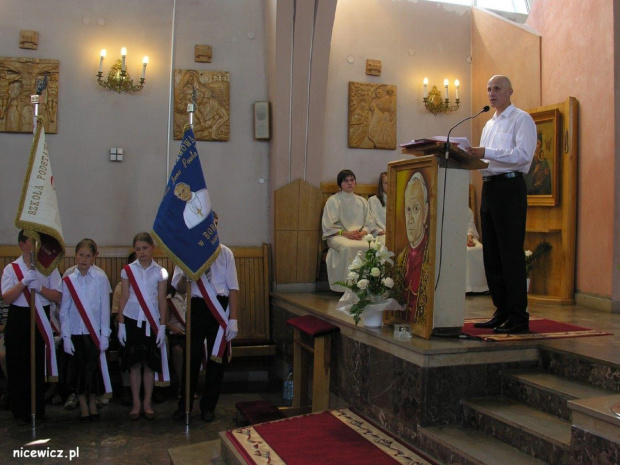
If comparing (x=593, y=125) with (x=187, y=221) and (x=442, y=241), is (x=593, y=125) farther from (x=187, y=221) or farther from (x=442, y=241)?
(x=187, y=221)

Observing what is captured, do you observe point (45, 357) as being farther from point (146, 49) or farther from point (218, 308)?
point (146, 49)

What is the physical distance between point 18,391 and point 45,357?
0.30 metres

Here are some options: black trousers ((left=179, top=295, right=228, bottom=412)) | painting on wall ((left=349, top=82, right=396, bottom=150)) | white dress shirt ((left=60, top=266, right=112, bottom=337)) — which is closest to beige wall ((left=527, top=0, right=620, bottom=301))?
painting on wall ((left=349, top=82, right=396, bottom=150))

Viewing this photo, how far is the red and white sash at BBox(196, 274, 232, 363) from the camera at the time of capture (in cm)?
511

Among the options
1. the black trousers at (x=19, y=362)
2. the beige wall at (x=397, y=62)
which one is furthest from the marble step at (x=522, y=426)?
the beige wall at (x=397, y=62)

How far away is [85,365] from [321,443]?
2.23m

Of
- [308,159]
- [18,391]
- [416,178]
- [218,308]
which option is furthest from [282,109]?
[18,391]

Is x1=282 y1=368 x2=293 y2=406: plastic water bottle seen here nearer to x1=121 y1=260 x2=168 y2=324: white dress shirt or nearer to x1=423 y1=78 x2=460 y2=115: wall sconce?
x1=121 y1=260 x2=168 y2=324: white dress shirt

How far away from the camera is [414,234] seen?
13.5 ft

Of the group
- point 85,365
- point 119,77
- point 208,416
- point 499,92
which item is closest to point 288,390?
point 208,416

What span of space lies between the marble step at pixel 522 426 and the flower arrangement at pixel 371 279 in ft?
2.87

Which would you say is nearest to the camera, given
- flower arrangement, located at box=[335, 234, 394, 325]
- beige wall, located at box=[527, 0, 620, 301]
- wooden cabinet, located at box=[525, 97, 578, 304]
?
flower arrangement, located at box=[335, 234, 394, 325]

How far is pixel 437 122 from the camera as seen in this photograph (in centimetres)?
783

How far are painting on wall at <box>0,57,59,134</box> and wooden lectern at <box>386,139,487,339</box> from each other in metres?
4.17
